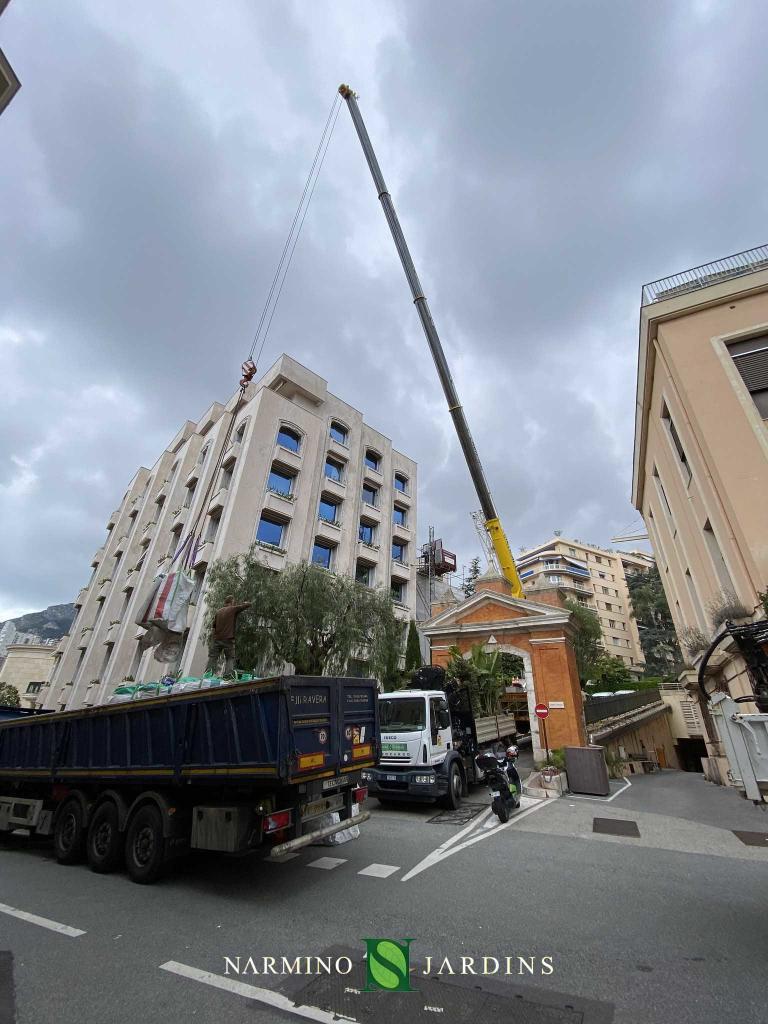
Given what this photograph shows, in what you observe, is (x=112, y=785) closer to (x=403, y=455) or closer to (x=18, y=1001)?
(x=18, y=1001)

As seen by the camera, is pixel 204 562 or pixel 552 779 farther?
pixel 204 562

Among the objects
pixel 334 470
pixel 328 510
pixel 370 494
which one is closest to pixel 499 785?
pixel 328 510

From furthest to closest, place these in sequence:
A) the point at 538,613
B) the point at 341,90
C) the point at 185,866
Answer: the point at 341,90
the point at 538,613
the point at 185,866

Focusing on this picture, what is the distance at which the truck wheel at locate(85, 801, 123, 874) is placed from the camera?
654cm

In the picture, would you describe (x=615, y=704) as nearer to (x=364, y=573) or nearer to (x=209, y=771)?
(x=364, y=573)

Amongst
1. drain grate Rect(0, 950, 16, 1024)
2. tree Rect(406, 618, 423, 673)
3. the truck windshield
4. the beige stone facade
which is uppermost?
the beige stone facade

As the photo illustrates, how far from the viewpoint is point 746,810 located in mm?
10484

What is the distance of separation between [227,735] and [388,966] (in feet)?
9.70

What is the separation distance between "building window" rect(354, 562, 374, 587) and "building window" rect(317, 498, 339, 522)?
3035 millimetres

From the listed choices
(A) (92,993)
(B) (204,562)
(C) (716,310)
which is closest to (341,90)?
(C) (716,310)

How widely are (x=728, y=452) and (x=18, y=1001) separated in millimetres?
14731

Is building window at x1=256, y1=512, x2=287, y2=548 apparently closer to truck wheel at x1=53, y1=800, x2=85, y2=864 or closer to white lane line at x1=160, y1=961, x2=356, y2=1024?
truck wheel at x1=53, y1=800, x2=85, y2=864

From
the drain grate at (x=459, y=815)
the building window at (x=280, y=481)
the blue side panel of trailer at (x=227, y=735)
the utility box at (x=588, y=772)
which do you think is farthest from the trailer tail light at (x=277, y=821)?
the building window at (x=280, y=481)

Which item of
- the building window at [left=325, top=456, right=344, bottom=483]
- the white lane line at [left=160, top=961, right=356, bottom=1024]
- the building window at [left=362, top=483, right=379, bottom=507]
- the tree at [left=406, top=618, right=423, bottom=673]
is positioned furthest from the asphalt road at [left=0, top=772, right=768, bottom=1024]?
the building window at [left=362, top=483, right=379, bottom=507]
